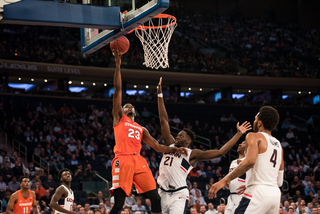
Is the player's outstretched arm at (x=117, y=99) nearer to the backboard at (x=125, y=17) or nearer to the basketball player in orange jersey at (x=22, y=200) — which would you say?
the backboard at (x=125, y=17)

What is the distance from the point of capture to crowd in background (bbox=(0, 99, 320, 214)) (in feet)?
46.6

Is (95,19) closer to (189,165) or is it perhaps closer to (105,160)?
(189,165)

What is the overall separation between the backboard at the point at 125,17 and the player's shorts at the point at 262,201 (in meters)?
2.82

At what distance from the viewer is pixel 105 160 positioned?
55.6ft

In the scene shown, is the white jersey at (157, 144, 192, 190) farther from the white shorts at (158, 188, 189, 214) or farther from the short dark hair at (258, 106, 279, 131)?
the short dark hair at (258, 106, 279, 131)

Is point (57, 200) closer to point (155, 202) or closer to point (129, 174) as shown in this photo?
point (129, 174)

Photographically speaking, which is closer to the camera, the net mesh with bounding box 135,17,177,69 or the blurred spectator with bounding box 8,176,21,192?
the net mesh with bounding box 135,17,177,69

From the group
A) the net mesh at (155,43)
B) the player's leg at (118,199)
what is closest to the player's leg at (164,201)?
the player's leg at (118,199)

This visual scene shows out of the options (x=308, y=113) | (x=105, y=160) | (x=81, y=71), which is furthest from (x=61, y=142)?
(x=308, y=113)

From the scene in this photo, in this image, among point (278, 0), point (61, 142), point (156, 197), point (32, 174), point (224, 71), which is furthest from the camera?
point (278, 0)

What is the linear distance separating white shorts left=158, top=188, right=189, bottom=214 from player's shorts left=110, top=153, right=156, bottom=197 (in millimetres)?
522

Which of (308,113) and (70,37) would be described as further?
(308,113)

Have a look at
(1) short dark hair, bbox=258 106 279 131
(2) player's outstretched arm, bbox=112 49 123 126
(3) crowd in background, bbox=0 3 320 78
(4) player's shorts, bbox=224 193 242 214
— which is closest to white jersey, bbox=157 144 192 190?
(2) player's outstretched arm, bbox=112 49 123 126

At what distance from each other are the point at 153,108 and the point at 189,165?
1769 centimetres
